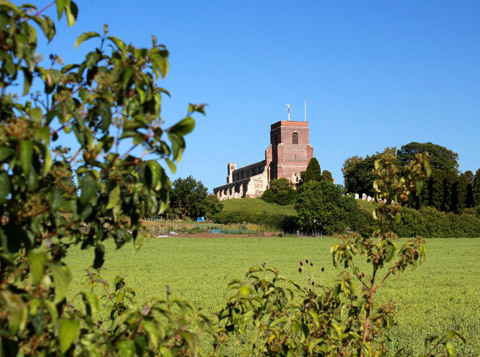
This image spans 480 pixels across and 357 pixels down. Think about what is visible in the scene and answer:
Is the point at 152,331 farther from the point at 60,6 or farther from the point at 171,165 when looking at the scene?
the point at 60,6

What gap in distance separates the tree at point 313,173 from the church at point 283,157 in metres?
6.10

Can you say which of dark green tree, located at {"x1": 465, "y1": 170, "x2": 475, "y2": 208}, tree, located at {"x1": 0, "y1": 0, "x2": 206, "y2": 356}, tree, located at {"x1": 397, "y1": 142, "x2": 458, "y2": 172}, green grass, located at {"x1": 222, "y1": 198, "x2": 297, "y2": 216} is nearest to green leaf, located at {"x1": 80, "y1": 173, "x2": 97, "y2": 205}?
tree, located at {"x1": 0, "y1": 0, "x2": 206, "y2": 356}

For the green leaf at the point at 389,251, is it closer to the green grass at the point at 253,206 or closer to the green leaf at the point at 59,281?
the green leaf at the point at 59,281

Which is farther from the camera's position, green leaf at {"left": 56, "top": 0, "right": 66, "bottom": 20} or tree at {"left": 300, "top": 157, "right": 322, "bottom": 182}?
tree at {"left": 300, "top": 157, "right": 322, "bottom": 182}

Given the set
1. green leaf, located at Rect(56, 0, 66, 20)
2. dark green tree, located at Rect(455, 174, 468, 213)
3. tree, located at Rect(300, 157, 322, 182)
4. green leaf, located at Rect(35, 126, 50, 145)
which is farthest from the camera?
tree, located at Rect(300, 157, 322, 182)

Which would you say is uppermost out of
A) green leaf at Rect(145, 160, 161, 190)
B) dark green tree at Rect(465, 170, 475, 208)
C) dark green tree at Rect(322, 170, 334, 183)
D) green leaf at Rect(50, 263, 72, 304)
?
dark green tree at Rect(322, 170, 334, 183)

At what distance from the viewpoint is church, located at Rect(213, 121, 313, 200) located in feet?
309

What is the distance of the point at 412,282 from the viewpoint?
57.1ft

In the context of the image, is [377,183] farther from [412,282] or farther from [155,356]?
[412,282]

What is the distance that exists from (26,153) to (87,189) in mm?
288

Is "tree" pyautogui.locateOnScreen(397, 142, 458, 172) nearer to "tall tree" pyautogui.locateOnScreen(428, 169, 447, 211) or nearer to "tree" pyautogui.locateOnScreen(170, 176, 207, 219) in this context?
"tall tree" pyautogui.locateOnScreen(428, 169, 447, 211)

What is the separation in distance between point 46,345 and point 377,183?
92.8 inches

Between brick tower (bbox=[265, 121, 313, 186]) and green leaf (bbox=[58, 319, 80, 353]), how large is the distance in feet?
297

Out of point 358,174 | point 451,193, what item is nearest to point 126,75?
point 451,193
